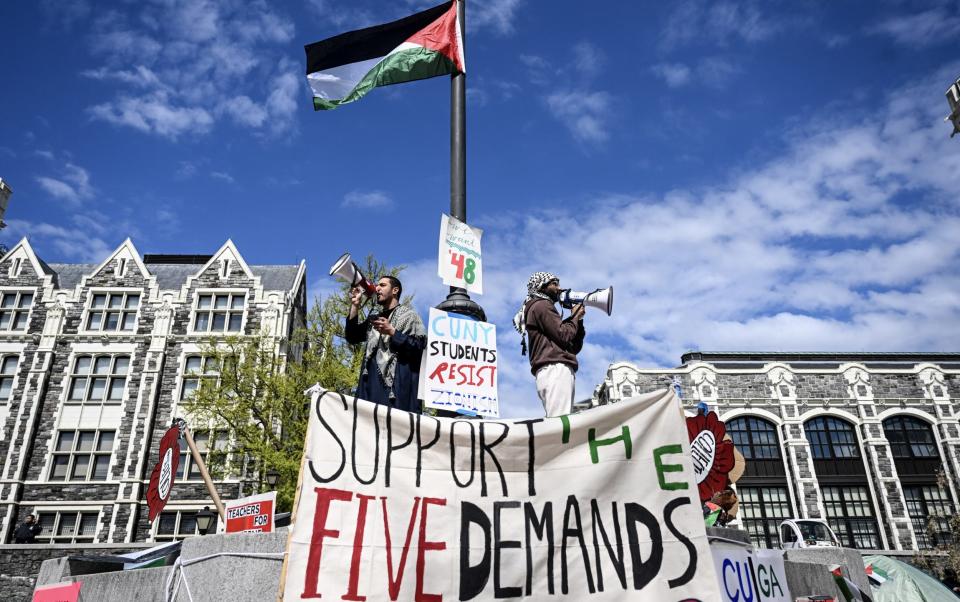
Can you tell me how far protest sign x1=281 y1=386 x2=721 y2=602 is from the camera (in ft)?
10.4

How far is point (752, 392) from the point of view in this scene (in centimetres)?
3616

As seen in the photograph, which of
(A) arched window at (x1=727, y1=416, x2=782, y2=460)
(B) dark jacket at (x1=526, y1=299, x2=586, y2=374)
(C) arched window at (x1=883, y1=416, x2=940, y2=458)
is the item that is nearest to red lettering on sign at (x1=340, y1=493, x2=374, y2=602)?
(B) dark jacket at (x1=526, y1=299, x2=586, y2=374)

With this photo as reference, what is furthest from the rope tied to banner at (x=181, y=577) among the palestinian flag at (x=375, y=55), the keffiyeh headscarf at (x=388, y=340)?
the palestinian flag at (x=375, y=55)

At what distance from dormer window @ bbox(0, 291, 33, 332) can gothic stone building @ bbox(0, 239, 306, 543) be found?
57 millimetres

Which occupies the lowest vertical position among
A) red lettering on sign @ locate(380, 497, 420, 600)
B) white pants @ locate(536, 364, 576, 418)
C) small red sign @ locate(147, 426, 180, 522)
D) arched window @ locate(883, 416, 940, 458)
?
red lettering on sign @ locate(380, 497, 420, 600)

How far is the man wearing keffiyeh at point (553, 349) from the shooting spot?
17.8 ft

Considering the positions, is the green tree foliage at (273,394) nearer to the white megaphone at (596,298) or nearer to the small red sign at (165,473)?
the small red sign at (165,473)

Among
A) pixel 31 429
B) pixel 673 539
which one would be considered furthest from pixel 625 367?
pixel 673 539

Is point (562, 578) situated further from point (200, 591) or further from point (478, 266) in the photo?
point (478, 266)

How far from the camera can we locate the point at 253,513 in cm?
704

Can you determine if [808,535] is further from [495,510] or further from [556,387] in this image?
[495,510]

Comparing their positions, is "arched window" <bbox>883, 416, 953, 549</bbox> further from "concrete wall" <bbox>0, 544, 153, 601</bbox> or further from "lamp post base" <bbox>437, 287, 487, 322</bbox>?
"concrete wall" <bbox>0, 544, 153, 601</bbox>

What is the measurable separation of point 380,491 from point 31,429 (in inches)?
1138

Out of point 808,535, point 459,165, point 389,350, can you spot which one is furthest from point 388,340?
point 808,535
